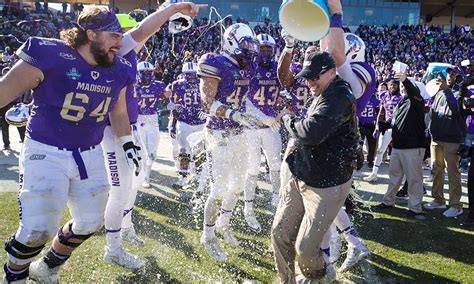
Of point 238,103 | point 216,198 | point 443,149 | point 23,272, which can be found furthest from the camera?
point 443,149

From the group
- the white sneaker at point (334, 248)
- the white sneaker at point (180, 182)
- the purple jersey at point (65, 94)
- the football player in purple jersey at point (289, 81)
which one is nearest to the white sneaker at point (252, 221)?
the football player in purple jersey at point (289, 81)

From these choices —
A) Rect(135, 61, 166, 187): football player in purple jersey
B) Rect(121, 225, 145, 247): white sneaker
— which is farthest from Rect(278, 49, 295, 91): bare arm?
Rect(135, 61, 166, 187): football player in purple jersey

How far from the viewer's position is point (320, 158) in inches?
130

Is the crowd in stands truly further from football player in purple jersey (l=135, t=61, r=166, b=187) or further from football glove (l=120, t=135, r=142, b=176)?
football glove (l=120, t=135, r=142, b=176)

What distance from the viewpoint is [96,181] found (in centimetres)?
336

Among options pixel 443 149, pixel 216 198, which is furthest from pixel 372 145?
pixel 216 198

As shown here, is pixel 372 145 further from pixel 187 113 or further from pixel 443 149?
pixel 187 113

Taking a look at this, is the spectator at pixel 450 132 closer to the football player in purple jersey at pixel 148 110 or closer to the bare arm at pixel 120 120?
the football player in purple jersey at pixel 148 110

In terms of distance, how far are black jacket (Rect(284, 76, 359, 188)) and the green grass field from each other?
126cm

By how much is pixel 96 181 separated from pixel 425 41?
28960 mm

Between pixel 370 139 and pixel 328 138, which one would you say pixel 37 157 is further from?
pixel 370 139

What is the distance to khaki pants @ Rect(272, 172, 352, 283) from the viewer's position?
330 centimetres

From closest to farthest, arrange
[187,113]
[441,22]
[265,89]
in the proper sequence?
[265,89] → [187,113] → [441,22]

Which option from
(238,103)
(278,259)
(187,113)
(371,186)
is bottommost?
(371,186)
